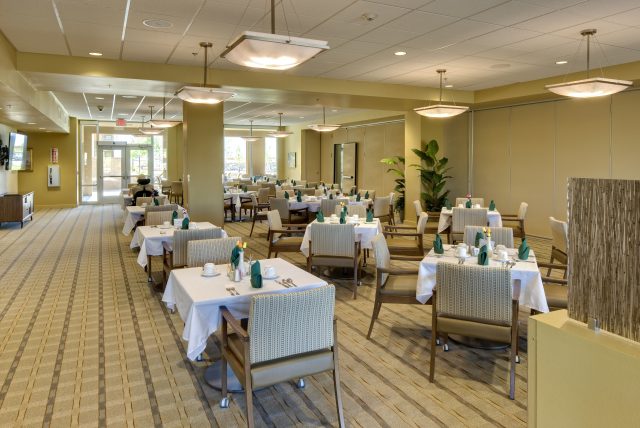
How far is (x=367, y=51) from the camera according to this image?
705 centimetres

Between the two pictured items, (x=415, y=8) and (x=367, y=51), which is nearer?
(x=415, y=8)

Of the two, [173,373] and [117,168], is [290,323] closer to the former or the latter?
[173,373]

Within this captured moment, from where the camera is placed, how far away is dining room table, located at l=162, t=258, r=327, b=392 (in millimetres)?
2934

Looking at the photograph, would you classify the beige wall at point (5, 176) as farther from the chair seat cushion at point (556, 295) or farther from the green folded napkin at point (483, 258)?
the chair seat cushion at point (556, 295)

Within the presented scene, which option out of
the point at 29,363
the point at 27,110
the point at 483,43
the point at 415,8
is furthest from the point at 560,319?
the point at 27,110

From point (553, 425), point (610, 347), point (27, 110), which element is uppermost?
point (27, 110)

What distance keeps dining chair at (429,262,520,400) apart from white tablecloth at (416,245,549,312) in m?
0.41

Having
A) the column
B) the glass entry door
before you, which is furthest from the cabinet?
the glass entry door

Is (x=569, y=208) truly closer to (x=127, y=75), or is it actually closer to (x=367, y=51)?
(x=367, y=51)

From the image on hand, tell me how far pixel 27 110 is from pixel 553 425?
34.9ft

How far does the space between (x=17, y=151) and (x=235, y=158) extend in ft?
34.4

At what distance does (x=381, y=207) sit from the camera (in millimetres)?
9547

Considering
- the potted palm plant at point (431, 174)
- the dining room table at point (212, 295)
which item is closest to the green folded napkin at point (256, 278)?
the dining room table at point (212, 295)

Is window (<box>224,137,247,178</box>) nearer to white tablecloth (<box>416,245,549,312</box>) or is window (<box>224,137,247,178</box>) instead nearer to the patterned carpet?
the patterned carpet
